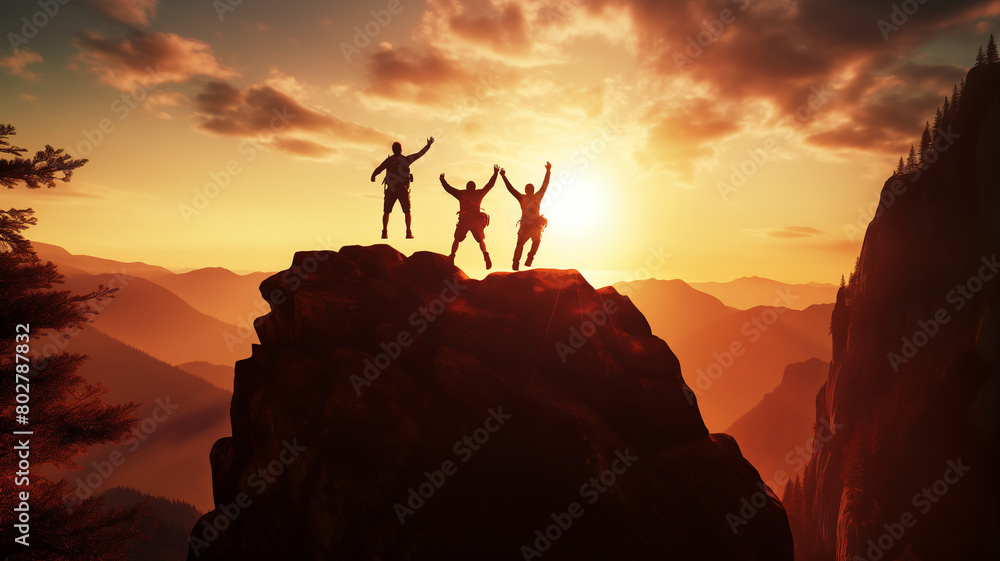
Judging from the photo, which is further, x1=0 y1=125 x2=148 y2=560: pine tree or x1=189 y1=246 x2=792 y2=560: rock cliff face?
x1=0 y1=125 x2=148 y2=560: pine tree

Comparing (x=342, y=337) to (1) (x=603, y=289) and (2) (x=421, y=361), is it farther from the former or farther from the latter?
(1) (x=603, y=289)

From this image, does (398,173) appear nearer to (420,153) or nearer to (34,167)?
(420,153)

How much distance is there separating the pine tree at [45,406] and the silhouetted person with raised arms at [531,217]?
16.8m

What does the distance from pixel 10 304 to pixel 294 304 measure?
32.3 feet

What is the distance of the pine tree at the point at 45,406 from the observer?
1499cm

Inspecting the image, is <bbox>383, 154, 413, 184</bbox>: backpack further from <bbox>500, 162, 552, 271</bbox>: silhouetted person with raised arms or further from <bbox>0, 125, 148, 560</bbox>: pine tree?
<bbox>0, 125, 148, 560</bbox>: pine tree

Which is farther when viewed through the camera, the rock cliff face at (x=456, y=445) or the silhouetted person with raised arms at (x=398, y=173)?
the silhouetted person with raised arms at (x=398, y=173)

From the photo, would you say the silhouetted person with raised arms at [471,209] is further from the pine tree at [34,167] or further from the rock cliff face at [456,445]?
the pine tree at [34,167]

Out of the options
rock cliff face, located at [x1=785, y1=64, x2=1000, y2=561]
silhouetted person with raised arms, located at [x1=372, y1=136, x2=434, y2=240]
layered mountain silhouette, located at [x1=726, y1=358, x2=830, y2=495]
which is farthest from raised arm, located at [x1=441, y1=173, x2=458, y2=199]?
layered mountain silhouette, located at [x1=726, y1=358, x2=830, y2=495]

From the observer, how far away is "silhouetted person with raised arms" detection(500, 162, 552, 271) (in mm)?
19378

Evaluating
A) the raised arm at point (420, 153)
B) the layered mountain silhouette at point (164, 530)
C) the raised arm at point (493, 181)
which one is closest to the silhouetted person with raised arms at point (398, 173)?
the raised arm at point (420, 153)

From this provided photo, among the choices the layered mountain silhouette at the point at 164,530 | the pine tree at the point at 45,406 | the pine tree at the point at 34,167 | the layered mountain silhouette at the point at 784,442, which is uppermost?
the pine tree at the point at 34,167

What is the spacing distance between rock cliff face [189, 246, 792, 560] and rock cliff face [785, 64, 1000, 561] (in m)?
47.7

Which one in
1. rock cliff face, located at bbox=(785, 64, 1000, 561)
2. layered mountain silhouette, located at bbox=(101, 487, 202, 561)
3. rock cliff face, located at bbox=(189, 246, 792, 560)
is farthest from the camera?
layered mountain silhouette, located at bbox=(101, 487, 202, 561)
